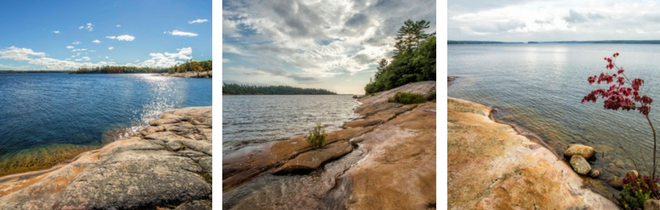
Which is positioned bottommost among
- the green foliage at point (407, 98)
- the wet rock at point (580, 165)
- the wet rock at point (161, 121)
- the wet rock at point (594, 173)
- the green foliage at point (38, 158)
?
the wet rock at point (594, 173)

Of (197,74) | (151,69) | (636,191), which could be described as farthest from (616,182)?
(151,69)

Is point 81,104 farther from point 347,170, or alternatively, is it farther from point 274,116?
point 347,170

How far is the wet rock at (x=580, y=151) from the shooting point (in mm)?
3035

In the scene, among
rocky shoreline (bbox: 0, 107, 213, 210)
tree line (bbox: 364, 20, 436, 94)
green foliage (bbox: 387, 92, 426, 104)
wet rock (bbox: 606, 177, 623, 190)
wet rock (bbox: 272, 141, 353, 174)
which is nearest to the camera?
rocky shoreline (bbox: 0, 107, 213, 210)

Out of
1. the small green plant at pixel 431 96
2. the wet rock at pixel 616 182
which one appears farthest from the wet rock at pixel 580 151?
the small green plant at pixel 431 96

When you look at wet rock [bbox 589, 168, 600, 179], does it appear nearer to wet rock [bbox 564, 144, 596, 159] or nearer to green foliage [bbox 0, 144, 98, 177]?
wet rock [bbox 564, 144, 596, 159]

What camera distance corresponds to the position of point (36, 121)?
305cm

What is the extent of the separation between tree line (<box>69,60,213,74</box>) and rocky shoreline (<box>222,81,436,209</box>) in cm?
114

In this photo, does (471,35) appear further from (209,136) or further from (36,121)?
(36,121)

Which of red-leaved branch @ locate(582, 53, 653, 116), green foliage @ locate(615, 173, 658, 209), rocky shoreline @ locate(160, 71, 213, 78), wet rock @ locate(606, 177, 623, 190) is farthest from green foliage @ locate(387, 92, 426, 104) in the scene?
rocky shoreline @ locate(160, 71, 213, 78)

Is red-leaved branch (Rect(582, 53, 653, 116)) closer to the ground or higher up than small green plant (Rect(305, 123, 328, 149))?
higher up

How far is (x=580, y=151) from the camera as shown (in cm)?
305

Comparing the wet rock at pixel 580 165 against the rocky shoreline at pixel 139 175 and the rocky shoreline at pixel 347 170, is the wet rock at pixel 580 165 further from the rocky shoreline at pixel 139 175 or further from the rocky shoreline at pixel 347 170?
the rocky shoreline at pixel 139 175

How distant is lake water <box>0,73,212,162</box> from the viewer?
2.98m
